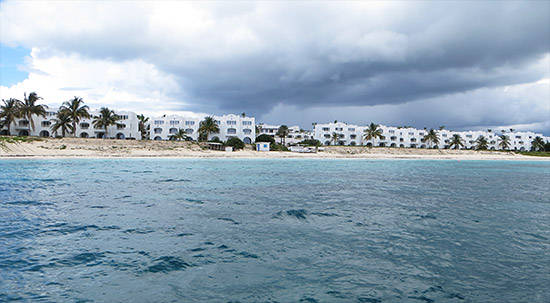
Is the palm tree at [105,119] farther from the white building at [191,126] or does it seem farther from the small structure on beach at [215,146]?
the small structure on beach at [215,146]

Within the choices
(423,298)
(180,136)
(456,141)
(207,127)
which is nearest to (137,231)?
(423,298)

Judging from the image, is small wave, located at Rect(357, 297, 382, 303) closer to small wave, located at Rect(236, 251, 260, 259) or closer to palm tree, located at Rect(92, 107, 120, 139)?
small wave, located at Rect(236, 251, 260, 259)

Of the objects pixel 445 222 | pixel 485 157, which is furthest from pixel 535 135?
pixel 445 222

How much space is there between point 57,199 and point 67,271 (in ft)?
35.9

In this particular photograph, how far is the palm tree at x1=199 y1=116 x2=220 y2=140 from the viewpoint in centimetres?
9200

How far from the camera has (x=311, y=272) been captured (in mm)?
7426

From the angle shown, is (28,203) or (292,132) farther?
(292,132)

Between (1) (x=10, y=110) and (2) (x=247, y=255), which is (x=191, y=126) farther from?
(2) (x=247, y=255)

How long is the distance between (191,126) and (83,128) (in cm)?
2979

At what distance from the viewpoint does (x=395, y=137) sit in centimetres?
12475

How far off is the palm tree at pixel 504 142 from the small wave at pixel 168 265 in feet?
518

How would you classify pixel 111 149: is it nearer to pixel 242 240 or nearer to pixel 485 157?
pixel 242 240

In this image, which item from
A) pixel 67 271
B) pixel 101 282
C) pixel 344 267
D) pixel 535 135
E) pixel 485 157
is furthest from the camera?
pixel 535 135

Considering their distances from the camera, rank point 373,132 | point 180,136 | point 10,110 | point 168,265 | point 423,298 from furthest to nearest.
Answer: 1. point 373,132
2. point 180,136
3. point 10,110
4. point 168,265
5. point 423,298
